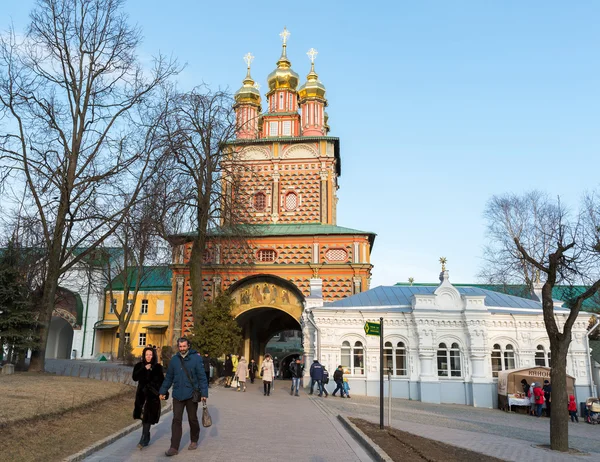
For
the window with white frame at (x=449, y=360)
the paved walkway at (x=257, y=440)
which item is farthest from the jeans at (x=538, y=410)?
the paved walkway at (x=257, y=440)

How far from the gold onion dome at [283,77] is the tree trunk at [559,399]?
28.7 meters

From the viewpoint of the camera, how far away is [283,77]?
36.0 metres

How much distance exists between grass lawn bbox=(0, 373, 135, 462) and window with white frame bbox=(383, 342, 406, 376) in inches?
375

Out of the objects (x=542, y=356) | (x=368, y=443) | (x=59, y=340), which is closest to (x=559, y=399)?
(x=368, y=443)

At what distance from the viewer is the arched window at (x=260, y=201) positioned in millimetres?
32562

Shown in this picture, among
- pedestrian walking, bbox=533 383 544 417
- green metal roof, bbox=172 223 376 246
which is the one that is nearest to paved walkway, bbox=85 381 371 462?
pedestrian walking, bbox=533 383 544 417

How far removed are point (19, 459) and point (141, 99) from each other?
1533cm

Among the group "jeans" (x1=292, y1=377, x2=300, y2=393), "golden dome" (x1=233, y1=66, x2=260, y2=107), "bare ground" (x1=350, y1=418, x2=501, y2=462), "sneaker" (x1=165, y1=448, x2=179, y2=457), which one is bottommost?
"bare ground" (x1=350, y1=418, x2=501, y2=462)

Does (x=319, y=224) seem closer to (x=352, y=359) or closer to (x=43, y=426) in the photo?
(x=352, y=359)

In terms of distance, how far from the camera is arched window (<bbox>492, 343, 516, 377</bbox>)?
1938 centimetres

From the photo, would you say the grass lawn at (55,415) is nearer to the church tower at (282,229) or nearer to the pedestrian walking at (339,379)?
the pedestrian walking at (339,379)

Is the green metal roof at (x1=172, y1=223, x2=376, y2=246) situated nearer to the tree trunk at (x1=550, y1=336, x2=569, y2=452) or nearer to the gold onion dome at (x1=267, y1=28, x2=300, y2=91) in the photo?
the gold onion dome at (x1=267, y1=28, x2=300, y2=91)

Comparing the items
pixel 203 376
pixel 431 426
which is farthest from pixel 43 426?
pixel 431 426

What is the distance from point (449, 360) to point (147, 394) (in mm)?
14379
